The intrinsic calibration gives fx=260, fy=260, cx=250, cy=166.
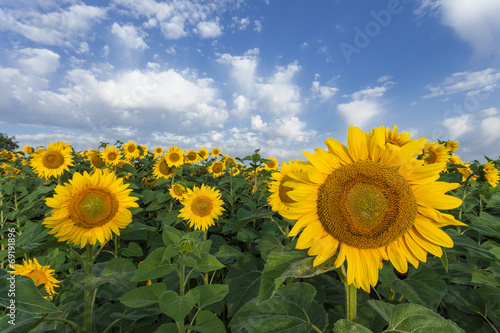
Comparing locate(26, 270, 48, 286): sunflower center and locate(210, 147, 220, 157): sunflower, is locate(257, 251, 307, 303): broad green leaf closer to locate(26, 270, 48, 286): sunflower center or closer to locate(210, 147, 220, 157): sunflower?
locate(26, 270, 48, 286): sunflower center

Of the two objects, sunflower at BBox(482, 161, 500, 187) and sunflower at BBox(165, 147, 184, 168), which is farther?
sunflower at BBox(165, 147, 184, 168)

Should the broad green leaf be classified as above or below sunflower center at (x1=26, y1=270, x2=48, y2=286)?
above

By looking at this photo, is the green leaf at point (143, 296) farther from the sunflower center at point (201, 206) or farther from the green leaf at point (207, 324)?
the sunflower center at point (201, 206)

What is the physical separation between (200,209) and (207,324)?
2.60m

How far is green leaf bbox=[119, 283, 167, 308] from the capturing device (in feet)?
5.03

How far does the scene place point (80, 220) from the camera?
230cm

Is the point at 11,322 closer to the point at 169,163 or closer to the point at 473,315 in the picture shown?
the point at 473,315

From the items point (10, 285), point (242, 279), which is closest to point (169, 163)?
point (242, 279)

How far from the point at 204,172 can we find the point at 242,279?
7.23 m

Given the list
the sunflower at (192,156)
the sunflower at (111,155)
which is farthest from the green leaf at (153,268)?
the sunflower at (192,156)

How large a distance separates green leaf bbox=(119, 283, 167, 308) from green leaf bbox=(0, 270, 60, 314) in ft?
1.14

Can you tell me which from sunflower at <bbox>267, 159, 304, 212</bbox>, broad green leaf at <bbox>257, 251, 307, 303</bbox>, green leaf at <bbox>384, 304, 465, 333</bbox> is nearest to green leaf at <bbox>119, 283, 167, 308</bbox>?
broad green leaf at <bbox>257, 251, 307, 303</bbox>

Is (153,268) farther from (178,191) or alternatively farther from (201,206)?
(178,191)

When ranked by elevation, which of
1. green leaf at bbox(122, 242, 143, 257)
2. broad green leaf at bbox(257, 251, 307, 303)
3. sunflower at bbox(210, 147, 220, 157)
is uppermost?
sunflower at bbox(210, 147, 220, 157)
